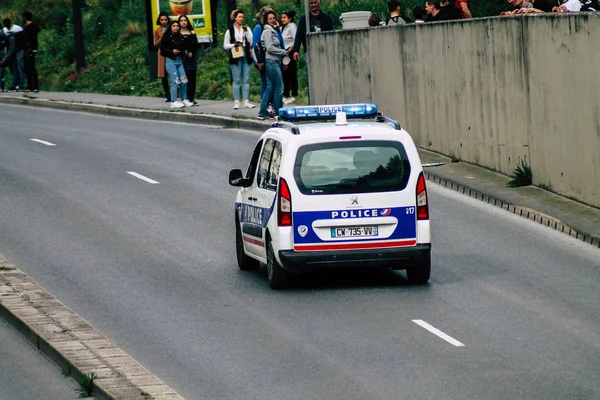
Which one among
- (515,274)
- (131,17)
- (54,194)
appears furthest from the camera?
(131,17)

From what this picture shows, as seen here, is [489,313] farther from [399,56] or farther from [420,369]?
[399,56]

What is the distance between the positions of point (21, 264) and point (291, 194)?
3.47 meters

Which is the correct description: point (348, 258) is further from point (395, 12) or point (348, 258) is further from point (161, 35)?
point (161, 35)

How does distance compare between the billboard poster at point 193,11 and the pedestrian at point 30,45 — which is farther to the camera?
the pedestrian at point 30,45

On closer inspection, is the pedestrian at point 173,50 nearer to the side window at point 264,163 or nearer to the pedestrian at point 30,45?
the pedestrian at point 30,45

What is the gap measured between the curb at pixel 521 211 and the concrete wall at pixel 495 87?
736mm

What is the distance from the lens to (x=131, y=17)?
49.8 m

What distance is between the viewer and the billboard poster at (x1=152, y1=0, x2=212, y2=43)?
3869 cm

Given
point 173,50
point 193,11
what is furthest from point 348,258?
point 193,11

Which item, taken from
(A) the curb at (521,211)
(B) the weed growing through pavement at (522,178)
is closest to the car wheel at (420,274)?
(A) the curb at (521,211)

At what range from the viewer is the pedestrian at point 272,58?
94.1 ft

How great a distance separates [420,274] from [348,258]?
0.82 meters

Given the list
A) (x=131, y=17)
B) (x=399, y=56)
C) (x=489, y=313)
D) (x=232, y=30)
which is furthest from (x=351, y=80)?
(x=131, y=17)

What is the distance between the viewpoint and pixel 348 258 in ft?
44.8
